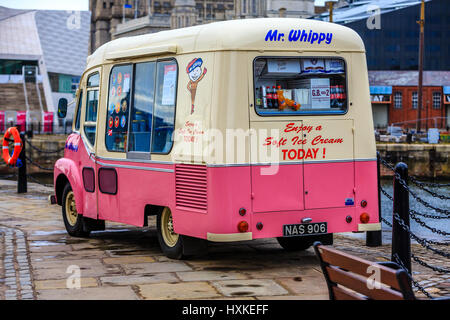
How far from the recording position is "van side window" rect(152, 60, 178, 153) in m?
9.65

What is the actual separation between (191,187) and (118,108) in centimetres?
219

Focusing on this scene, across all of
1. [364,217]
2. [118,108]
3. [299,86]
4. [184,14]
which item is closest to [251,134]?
[299,86]

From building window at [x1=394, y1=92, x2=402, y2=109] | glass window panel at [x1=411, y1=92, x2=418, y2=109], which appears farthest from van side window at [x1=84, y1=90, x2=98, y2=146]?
glass window panel at [x1=411, y1=92, x2=418, y2=109]

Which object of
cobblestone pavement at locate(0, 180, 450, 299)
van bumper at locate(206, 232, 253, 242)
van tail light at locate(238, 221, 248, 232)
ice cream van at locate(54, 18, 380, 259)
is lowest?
cobblestone pavement at locate(0, 180, 450, 299)

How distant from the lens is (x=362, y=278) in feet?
15.6

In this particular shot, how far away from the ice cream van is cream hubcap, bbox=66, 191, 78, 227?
2.05 meters

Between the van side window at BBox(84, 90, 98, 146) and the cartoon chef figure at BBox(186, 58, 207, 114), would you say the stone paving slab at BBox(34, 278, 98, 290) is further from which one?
the van side window at BBox(84, 90, 98, 146)

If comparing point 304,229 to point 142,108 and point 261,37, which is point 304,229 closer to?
point 261,37

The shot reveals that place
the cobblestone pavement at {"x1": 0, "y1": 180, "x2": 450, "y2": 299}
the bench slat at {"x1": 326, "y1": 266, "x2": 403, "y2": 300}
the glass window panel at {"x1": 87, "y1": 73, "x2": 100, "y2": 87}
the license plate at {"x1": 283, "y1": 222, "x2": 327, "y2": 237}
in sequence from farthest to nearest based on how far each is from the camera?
the glass window panel at {"x1": 87, "y1": 73, "x2": 100, "y2": 87} < the license plate at {"x1": 283, "y1": 222, "x2": 327, "y2": 237} < the cobblestone pavement at {"x1": 0, "y1": 180, "x2": 450, "y2": 299} < the bench slat at {"x1": 326, "y1": 266, "x2": 403, "y2": 300}

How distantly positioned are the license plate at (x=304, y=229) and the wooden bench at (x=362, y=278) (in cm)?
389

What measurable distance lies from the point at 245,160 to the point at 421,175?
3860 cm

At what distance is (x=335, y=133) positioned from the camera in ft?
31.1

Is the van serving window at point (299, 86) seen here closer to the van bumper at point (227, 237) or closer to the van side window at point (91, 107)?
the van bumper at point (227, 237)
